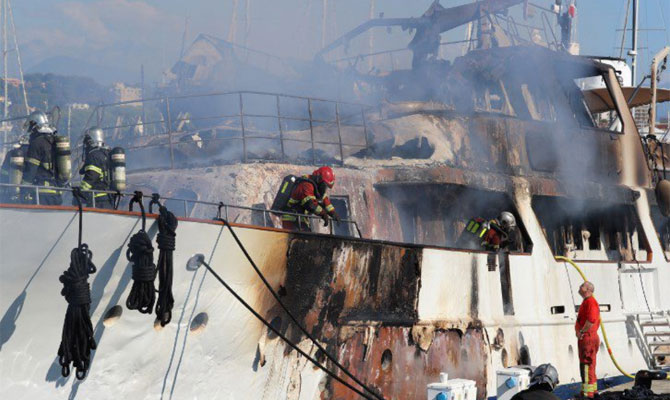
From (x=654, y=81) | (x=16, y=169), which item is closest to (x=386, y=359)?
(x=16, y=169)

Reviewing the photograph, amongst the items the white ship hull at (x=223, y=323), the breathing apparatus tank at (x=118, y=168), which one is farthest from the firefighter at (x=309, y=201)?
the breathing apparatus tank at (x=118, y=168)

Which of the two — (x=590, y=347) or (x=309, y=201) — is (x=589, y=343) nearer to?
(x=590, y=347)

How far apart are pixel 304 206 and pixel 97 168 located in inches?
87.4

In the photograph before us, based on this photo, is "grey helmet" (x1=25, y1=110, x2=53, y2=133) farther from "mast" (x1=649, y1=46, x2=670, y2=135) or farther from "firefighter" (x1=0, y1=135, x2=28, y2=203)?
"mast" (x1=649, y1=46, x2=670, y2=135)

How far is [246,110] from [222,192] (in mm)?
6381

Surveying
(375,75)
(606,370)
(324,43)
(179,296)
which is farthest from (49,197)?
(324,43)

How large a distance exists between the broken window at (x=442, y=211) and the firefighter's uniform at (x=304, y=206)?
1957mm

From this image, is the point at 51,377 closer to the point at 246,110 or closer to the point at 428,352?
the point at 428,352

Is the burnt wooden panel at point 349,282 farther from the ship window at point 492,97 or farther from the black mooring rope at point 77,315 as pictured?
the ship window at point 492,97

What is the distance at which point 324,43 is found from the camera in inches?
761

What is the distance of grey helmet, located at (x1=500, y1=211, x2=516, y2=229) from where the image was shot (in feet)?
41.9

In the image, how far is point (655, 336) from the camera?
611 inches

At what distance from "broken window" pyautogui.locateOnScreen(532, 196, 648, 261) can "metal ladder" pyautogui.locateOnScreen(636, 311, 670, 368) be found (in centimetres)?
113

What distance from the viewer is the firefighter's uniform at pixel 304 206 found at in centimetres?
993
